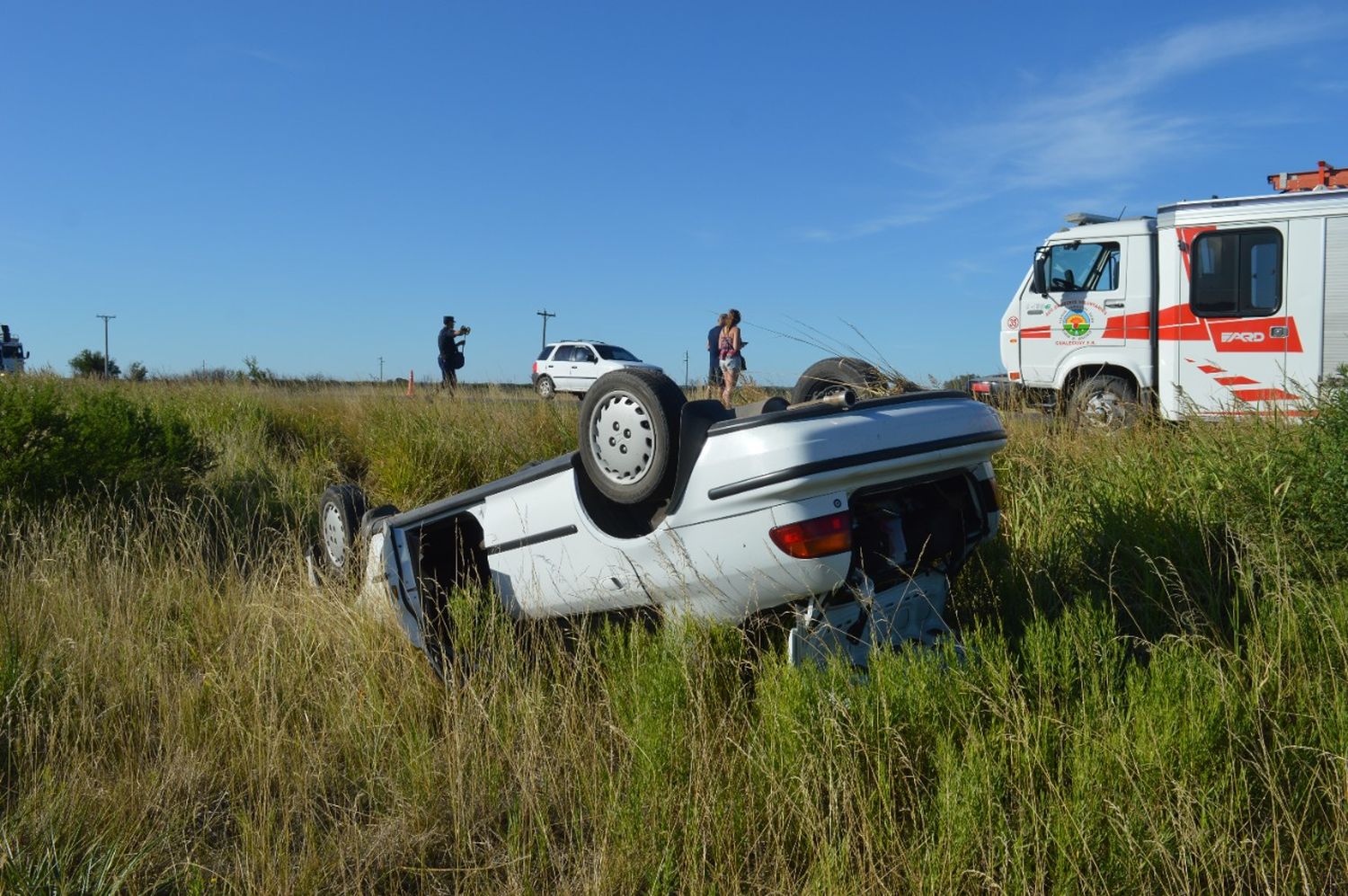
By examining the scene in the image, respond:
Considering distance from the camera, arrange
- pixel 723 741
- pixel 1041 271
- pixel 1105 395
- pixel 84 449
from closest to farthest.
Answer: pixel 723 741, pixel 84 449, pixel 1105 395, pixel 1041 271

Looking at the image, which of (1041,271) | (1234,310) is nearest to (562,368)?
(1041,271)

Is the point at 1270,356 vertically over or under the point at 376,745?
over

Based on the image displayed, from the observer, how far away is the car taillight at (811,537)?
10.3 feet

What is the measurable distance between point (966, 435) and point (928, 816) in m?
1.32

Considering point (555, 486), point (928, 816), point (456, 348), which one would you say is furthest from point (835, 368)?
point (456, 348)

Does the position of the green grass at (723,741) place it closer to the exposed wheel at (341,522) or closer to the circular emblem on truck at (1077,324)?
the exposed wheel at (341,522)

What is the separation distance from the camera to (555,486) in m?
3.78

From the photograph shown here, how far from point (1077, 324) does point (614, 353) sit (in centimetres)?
1648

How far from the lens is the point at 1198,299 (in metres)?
11.6

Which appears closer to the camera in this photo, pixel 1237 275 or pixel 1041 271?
pixel 1237 275

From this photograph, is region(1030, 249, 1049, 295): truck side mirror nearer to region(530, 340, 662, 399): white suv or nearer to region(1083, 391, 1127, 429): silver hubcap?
region(1083, 391, 1127, 429): silver hubcap

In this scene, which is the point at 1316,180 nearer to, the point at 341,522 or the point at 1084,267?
the point at 1084,267

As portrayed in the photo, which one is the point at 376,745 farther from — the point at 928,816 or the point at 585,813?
the point at 928,816

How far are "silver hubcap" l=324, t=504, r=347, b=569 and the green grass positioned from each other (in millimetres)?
504
